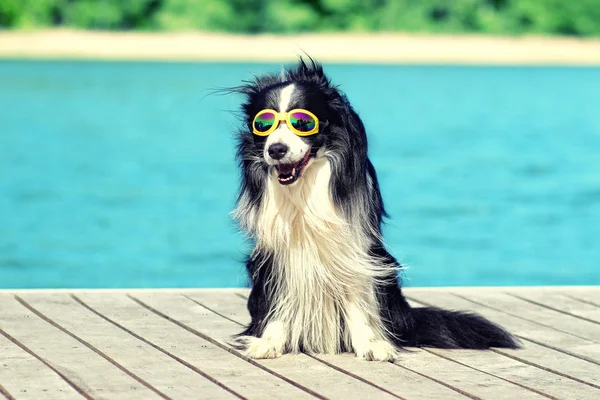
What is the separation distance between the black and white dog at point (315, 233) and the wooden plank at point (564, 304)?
0.67 m

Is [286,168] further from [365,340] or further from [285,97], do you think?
[365,340]

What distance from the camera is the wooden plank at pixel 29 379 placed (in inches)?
114

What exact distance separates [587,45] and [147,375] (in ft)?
116

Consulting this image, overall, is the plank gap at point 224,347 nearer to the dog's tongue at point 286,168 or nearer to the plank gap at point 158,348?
the plank gap at point 158,348

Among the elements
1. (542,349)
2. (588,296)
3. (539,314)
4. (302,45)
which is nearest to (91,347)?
(542,349)

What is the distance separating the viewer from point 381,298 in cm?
351

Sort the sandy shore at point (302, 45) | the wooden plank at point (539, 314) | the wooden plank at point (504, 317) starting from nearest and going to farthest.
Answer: the wooden plank at point (504, 317) → the wooden plank at point (539, 314) → the sandy shore at point (302, 45)

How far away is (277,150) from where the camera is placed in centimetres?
316

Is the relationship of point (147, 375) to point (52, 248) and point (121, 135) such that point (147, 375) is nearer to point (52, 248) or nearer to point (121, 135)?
point (52, 248)

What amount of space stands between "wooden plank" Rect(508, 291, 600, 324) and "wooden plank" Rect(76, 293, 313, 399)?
1.53 meters

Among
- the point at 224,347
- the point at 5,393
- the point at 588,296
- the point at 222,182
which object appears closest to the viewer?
the point at 5,393

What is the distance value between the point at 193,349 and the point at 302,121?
881 mm

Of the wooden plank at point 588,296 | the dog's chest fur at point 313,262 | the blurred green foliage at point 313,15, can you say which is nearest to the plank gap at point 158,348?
the dog's chest fur at point 313,262

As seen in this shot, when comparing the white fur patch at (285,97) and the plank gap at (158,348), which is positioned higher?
the white fur patch at (285,97)
